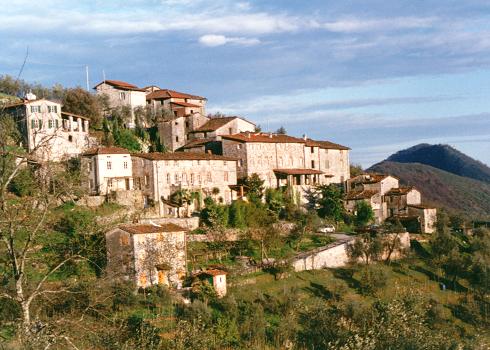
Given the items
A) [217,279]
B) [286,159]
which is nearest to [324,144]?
[286,159]

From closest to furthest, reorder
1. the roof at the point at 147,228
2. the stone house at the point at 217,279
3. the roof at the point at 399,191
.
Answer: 1. the stone house at the point at 217,279
2. the roof at the point at 147,228
3. the roof at the point at 399,191

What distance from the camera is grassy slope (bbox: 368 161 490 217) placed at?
130 meters

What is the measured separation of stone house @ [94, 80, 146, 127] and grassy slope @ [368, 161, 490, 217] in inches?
2839

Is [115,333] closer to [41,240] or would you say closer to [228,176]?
[41,240]

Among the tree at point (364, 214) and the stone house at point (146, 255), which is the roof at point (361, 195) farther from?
the stone house at point (146, 255)

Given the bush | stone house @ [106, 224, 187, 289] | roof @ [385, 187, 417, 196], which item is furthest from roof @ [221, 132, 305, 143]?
stone house @ [106, 224, 187, 289]

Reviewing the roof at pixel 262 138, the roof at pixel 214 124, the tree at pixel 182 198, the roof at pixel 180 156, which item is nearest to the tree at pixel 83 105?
the roof at pixel 180 156

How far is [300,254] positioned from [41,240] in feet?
60.9

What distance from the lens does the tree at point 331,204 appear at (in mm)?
60375

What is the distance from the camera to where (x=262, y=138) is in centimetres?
6253

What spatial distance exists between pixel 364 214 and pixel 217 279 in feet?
77.4

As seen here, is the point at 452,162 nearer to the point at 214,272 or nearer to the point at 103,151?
the point at 103,151

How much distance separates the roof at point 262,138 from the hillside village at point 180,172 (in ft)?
0.39

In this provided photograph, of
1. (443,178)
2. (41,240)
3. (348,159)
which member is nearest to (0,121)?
(41,240)
